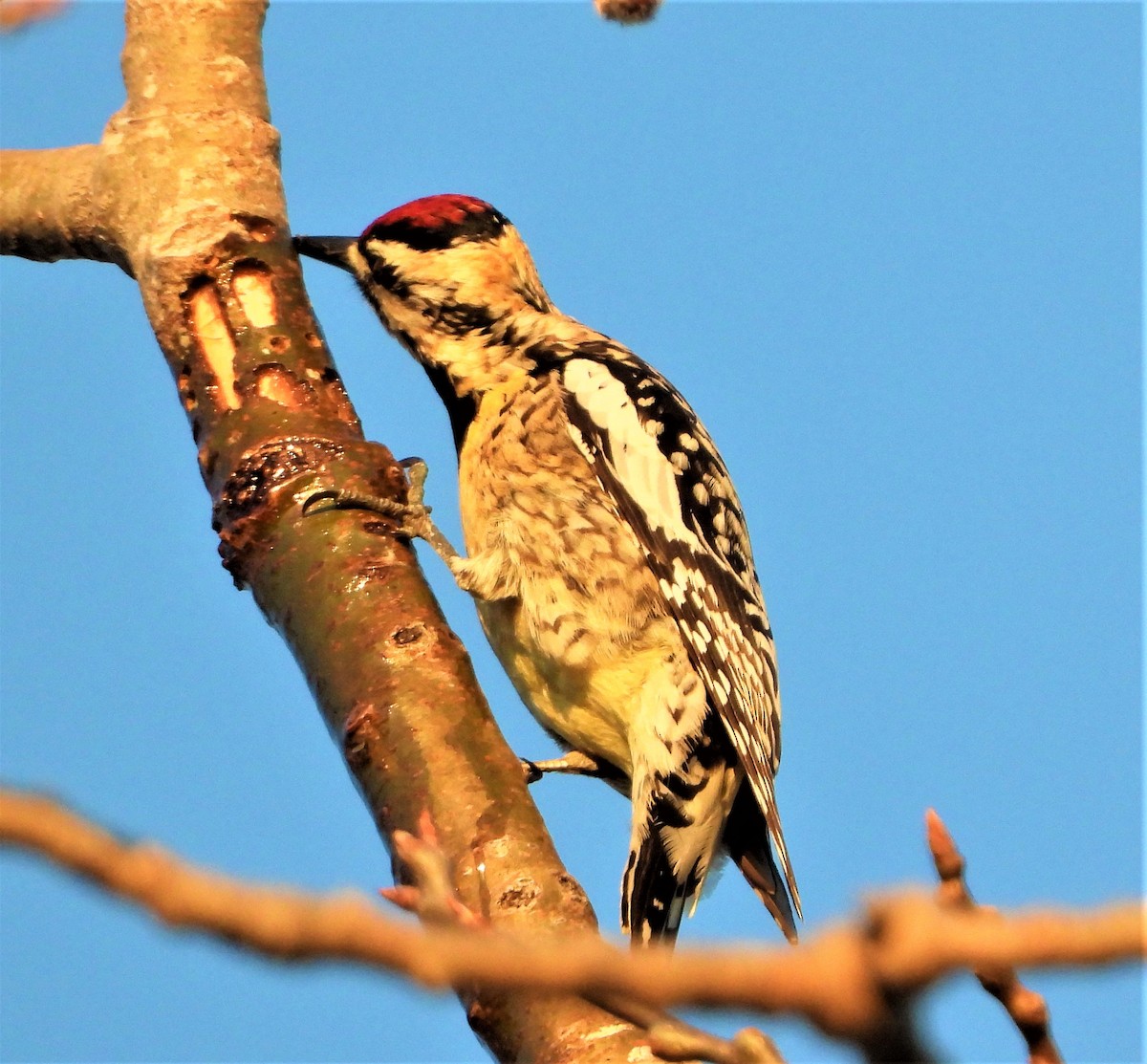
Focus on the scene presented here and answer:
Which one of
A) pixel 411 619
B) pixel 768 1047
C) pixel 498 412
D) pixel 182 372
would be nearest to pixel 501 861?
pixel 411 619

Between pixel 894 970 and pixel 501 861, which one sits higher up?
pixel 501 861

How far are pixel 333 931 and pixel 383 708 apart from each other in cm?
206

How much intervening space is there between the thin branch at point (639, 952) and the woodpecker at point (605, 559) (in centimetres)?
260

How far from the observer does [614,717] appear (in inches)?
149

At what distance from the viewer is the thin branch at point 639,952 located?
0.70 meters

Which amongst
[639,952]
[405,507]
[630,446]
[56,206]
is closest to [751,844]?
[630,446]

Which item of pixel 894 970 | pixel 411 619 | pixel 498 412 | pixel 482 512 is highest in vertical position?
pixel 498 412

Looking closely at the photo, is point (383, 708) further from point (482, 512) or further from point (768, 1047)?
point (768, 1047)

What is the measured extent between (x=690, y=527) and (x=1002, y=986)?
261cm

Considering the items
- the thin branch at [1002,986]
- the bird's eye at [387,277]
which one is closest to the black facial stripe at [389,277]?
the bird's eye at [387,277]

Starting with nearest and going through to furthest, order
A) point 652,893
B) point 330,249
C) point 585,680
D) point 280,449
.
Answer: point 280,449 → point 652,893 → point 585,680 → point 330,249

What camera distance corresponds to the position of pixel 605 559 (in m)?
3.81

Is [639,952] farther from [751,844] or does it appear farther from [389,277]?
[389,277]

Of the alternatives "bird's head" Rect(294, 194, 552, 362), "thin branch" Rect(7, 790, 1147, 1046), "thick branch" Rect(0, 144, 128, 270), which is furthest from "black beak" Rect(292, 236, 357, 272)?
"thin branch" Rect(7, 790, 1147, 1046)
